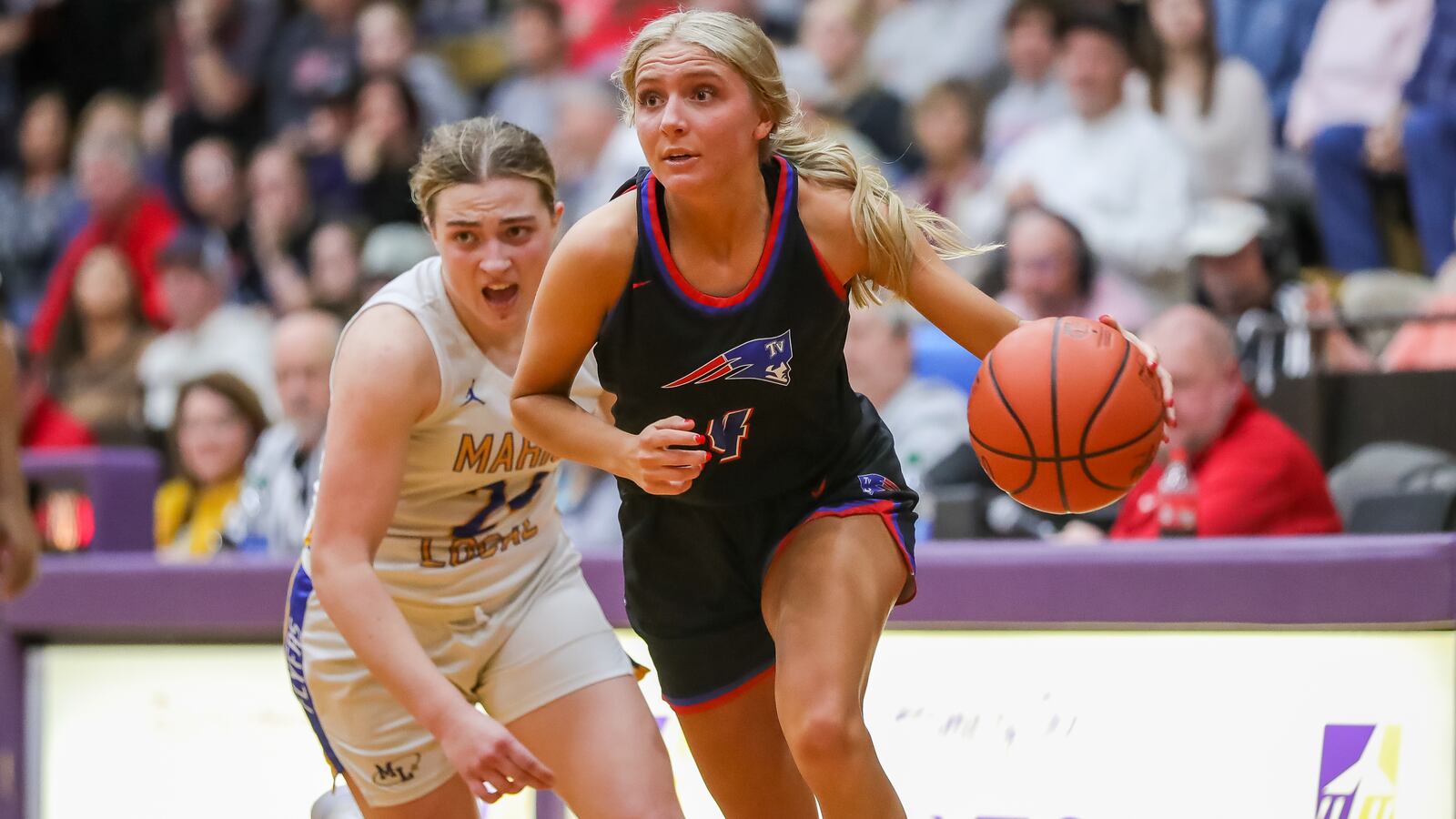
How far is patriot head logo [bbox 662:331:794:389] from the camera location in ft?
10.1

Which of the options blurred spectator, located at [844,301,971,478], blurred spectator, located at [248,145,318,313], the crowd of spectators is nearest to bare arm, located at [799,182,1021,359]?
the crowd of spectators

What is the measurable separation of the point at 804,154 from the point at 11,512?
170 cm

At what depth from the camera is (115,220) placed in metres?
10.6

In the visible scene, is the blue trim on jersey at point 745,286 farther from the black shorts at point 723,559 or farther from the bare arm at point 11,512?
the bare arm at point 11,512

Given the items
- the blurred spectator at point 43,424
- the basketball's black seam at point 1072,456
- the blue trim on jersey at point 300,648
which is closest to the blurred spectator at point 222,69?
the blurred spectator at point 43,424

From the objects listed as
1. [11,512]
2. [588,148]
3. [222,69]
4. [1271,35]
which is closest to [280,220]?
[222,69]

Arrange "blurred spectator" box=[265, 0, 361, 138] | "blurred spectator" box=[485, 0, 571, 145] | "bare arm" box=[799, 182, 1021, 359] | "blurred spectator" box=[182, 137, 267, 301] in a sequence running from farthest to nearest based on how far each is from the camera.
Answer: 1. "blurred spectator" box=[265, 0, 361, 138]
2. "blurred spectator" box=[182, 137, 267, 301]
3. "blurred spectator" box=[485, 0, 571, 145]
4. "bare arm" box=[799, 182, 1021, 359]

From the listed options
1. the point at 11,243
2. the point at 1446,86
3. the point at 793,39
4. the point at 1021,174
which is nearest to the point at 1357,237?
the point at 1446,86

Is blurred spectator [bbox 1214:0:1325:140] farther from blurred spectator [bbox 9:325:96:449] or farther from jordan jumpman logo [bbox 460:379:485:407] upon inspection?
blurred spectator [bbox 9:325:96:449]

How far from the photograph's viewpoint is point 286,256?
9.74 metres

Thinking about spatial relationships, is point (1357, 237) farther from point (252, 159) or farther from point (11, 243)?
point (11, 243)

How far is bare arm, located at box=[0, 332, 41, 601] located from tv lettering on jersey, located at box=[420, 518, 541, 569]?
810mm

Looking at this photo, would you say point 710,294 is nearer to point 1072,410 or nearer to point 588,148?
point 1072,410

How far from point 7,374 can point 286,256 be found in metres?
6.68
